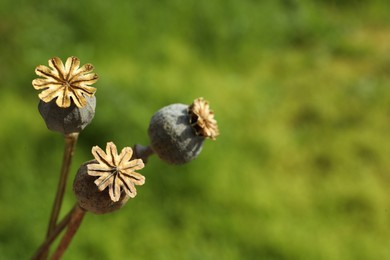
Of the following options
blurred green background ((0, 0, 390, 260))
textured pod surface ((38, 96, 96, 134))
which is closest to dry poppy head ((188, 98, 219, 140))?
textured pod surface ((38, 96, 96, 134))

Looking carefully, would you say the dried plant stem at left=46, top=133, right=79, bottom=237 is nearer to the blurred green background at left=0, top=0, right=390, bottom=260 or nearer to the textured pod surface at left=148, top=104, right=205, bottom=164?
the textured pod surface at left=148, top=104, right=205, bottom=164

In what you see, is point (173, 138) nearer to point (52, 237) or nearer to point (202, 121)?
point (202, 121)

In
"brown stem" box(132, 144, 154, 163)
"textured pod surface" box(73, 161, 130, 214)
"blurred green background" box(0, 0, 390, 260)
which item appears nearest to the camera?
"textured pod surface" box(73, 161, 130, 214)

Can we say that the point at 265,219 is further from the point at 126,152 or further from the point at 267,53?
the point at 126,152

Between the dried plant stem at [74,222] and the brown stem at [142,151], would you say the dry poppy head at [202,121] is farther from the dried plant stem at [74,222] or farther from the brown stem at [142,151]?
the dried plant stem at [74,222]

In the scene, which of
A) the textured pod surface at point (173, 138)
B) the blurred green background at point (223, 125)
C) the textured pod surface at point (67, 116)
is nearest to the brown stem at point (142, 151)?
the textured pod surface at point (173, 138)

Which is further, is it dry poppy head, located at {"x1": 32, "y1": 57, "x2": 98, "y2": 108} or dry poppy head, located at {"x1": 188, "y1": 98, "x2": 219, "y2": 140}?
dry poppy head, located at {"x1": 188, "y1": 98, "x2": 219, "y2": 140}

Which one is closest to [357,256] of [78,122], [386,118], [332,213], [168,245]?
[332,213]
